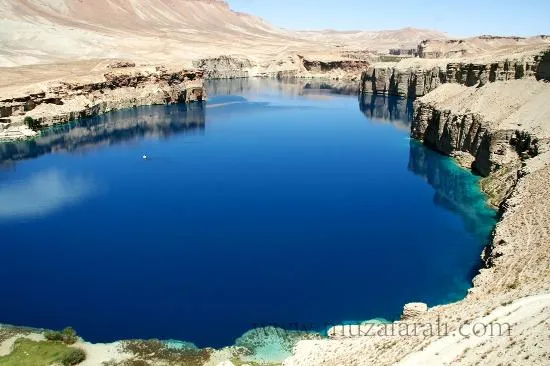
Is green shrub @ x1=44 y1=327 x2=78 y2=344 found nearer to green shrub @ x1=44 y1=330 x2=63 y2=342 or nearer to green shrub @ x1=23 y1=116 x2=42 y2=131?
green shrub @ x1=44 y1=330 x2=63 y2=342

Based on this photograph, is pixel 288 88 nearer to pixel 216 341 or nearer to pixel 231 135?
pixel 231 135

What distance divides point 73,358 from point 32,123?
71.6m

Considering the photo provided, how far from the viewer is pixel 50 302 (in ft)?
104

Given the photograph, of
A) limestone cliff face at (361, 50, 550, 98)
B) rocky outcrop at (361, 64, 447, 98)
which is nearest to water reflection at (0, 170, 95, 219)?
limestone cliff face at (361, 50, 550, 98)

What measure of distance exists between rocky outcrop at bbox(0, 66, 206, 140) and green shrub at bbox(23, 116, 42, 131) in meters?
0.63

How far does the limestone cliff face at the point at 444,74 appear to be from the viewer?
6688 cm

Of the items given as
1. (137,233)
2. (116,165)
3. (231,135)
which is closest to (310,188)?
(137,233)

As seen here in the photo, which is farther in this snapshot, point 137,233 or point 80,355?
point 137,233

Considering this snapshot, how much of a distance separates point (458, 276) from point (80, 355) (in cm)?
2423

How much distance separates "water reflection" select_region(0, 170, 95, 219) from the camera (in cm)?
4844

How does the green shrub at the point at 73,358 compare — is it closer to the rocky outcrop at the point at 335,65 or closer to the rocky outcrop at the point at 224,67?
the rocky outcrop at the point at 224,67

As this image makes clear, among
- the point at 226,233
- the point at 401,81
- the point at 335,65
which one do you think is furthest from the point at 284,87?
the point at 226,233

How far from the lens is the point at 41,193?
54.0 m

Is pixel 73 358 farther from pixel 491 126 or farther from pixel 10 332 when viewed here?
pixel 491 126
